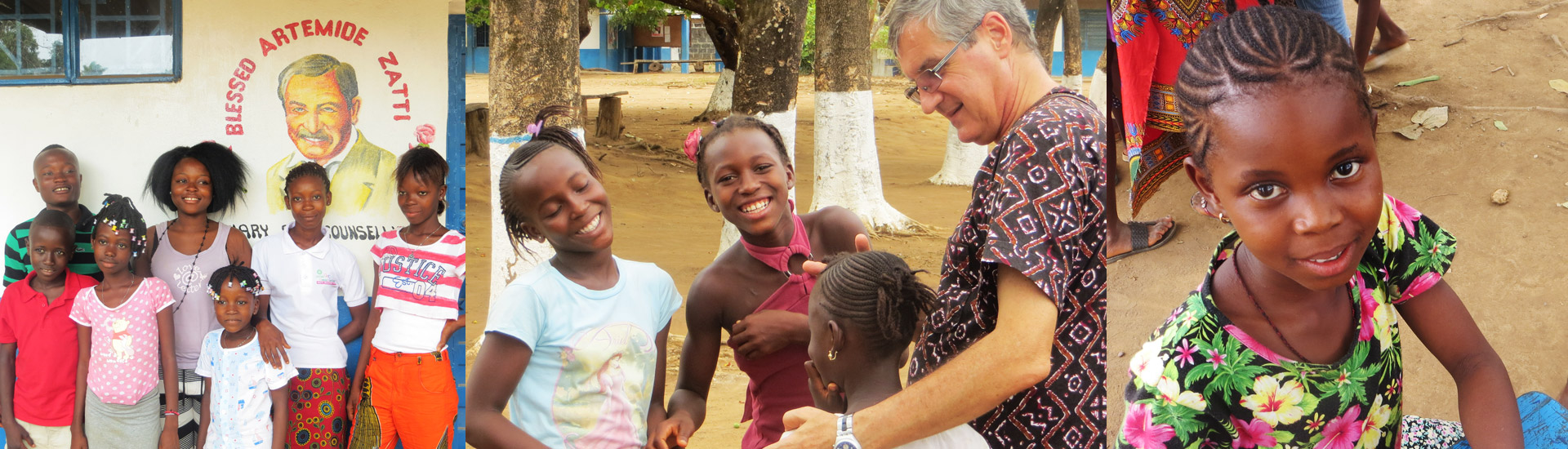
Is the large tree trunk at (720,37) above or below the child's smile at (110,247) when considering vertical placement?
above

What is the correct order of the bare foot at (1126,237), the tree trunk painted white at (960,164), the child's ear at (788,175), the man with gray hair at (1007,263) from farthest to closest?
the tree trunk painted white at (960,164) → the bare foot at (1126,237) → the child's ear at (788,175) → the man with gray hair at (1007,263)

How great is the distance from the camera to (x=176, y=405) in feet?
10.8

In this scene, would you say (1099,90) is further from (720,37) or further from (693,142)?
(693,142)

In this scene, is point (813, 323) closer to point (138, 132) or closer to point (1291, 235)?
point (1291, 235)

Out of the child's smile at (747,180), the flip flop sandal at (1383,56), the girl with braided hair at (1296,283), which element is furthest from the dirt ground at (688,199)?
the girl with braided hair at (1296,283)

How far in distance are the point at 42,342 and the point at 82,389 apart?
0.62 feet

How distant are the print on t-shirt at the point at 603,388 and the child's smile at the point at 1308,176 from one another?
1.44 m

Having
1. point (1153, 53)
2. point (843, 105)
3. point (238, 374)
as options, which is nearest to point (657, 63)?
point (843, 105)

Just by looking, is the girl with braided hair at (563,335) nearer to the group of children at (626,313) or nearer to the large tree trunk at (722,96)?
the group of children at (626,313)

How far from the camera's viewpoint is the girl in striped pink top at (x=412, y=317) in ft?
11.0

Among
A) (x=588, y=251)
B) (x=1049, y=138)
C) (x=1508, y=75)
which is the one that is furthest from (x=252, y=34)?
Result: (x=1508, y=75)

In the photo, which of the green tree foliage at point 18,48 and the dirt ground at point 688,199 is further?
the dirt ground at point 688,199

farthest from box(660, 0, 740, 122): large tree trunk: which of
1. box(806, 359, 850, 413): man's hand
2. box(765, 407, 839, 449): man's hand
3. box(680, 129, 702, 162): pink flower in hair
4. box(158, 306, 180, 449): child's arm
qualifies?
box(765, 407, 839, 449): man's hand

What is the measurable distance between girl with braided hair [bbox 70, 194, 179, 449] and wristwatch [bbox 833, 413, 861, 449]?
8.51 ft
